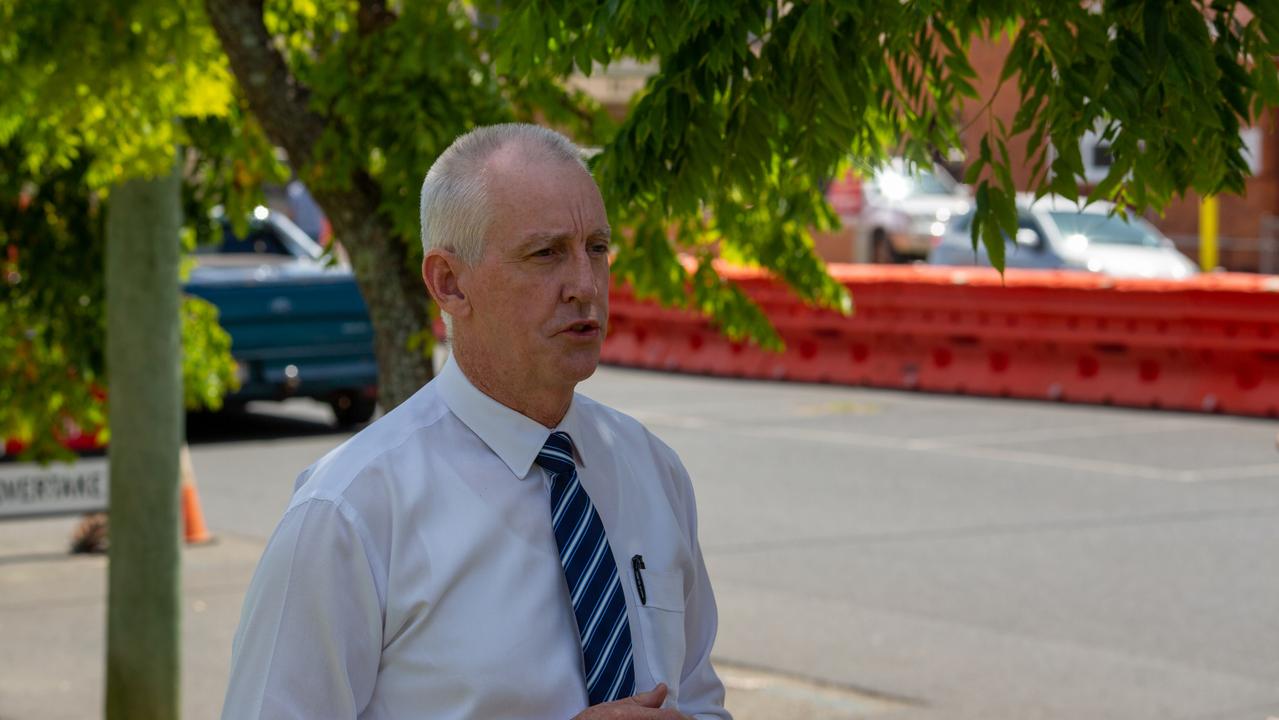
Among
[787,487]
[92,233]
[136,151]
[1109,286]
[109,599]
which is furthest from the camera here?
[1109,286]

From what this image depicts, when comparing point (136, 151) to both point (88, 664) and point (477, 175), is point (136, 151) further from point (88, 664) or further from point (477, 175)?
point (477, 175)

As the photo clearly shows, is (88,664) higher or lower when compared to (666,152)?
lower

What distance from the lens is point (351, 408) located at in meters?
15.1

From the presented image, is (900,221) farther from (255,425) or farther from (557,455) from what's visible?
(557,455)

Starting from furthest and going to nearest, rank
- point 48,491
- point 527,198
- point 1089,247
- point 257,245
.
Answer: point 1089,247
point 257,245
point 48,491
point 527,198

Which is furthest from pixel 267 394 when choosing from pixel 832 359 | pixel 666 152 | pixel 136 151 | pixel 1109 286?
pixel 666 152

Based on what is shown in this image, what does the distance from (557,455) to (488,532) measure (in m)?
0.16

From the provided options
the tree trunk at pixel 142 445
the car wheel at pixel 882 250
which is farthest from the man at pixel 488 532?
the car wheel at pixel 882 250

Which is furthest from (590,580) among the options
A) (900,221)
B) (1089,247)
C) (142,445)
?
(900,221)

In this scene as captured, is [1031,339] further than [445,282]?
Yes

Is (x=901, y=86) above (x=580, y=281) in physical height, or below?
above

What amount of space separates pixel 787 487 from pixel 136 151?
6.71 meters

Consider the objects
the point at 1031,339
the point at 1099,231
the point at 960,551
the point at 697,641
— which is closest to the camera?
the point at 697,641

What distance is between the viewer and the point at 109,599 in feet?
21.0
